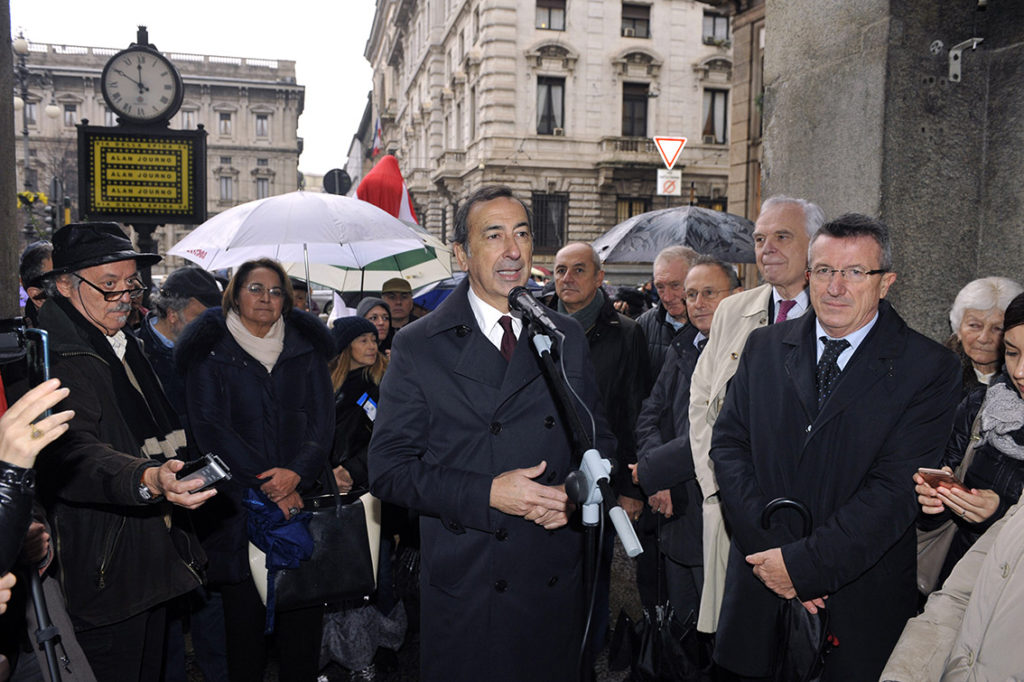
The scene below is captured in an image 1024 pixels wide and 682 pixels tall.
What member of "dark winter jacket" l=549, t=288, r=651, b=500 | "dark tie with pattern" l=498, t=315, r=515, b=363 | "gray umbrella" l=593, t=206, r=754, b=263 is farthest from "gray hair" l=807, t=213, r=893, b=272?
"gray umbrella" l=593, t=206, r=754, b=263

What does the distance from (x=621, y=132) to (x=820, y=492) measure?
3085 centimetres

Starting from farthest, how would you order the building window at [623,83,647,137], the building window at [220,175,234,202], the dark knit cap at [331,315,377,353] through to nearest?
the building window at [220,175,234,202], the building window at [623,83,647,137], the dark knit cap at [331,315,377,353]

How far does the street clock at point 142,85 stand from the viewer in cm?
738

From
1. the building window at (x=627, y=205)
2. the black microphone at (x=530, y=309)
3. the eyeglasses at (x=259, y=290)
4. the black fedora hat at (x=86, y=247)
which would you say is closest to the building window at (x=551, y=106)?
the building window at (x=627, y=205)

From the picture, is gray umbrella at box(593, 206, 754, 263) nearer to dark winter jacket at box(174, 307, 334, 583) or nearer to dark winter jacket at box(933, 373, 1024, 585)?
dark winter jacket at box(174, 307, 334, 583)

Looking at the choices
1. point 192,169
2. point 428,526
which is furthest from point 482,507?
point 192,169

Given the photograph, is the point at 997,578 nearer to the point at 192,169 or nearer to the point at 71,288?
the point at 71,288

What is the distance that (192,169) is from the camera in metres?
7.39

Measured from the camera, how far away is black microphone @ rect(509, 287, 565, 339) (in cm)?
203

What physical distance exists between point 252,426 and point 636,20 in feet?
105

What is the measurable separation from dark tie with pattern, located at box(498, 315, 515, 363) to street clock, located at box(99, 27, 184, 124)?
6330mm

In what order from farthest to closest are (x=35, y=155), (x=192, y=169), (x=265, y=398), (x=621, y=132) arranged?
(x=35, y=155)
(x=621, y=132)
(x=192, y=169)
(x=265, y=398)

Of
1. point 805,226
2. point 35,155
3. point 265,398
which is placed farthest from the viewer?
point 35,155

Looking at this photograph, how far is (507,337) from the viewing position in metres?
2.59
